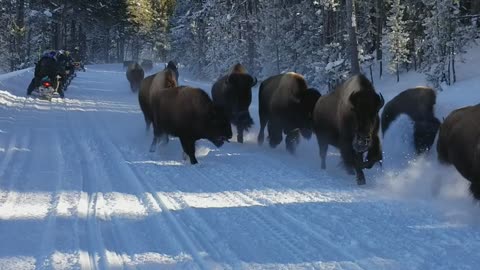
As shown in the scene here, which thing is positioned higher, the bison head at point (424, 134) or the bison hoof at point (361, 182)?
the bison head at point (424, 134)

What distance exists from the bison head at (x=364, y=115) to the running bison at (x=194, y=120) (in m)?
2.99

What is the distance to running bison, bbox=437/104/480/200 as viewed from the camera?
21.1 ft

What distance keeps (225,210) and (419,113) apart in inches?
183

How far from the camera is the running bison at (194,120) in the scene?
999 cm

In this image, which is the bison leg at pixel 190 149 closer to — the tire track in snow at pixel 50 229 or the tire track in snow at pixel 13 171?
the tire track in snow at pixel 50 229

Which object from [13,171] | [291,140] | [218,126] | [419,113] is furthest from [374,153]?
[13,171]

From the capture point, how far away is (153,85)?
40.5 ft

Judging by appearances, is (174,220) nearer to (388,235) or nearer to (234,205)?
(234,205)

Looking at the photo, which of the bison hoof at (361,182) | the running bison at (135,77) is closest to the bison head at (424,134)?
the bison hoof at (361,182)

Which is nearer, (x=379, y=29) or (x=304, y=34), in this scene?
(x=379, y=29)

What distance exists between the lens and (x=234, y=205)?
6.71 m

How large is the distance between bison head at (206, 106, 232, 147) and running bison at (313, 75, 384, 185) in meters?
1.81

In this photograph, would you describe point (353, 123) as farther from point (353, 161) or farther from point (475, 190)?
point (475, 190)

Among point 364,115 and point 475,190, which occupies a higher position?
point 364,115
